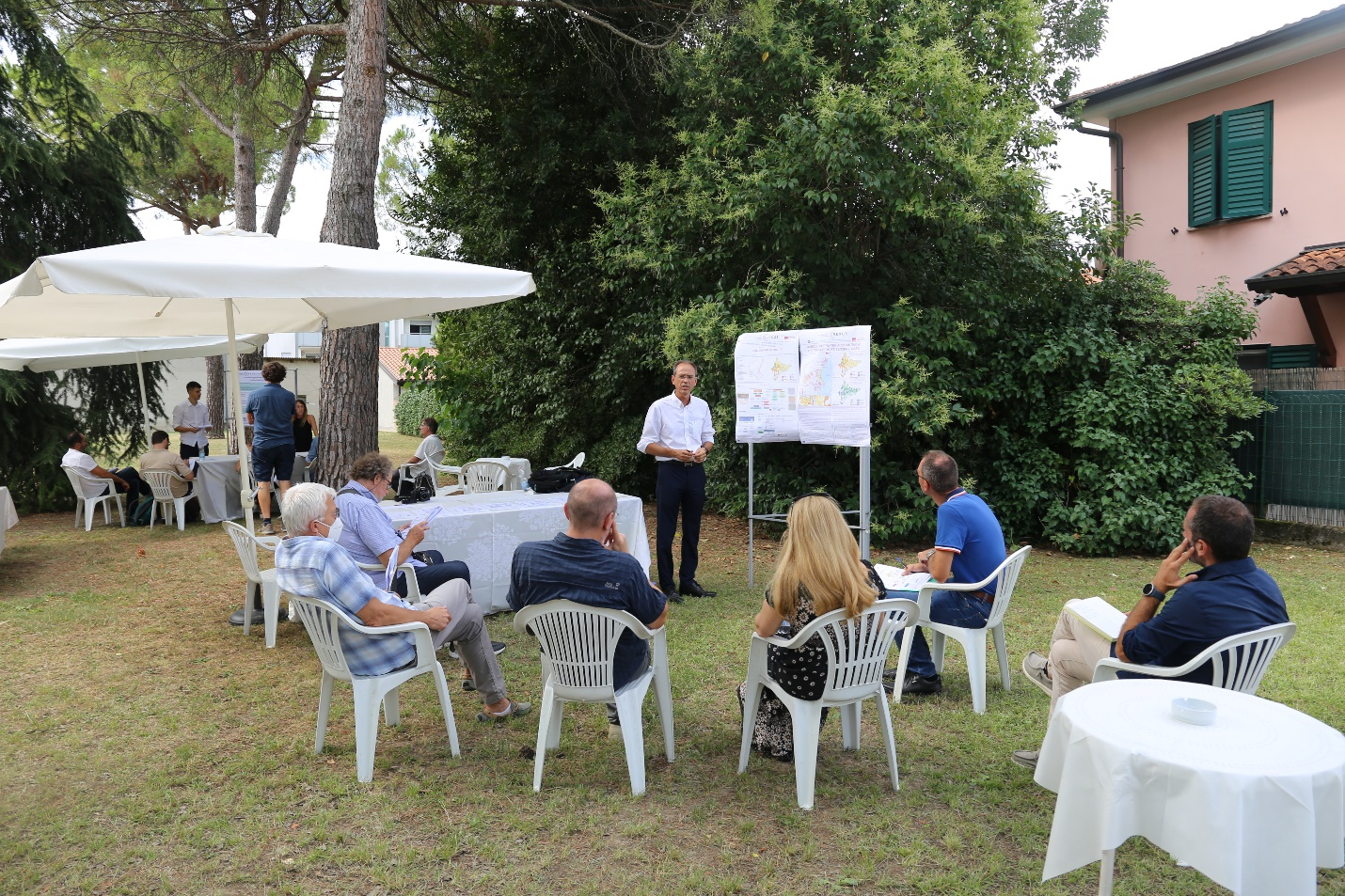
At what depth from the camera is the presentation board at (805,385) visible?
251 inches

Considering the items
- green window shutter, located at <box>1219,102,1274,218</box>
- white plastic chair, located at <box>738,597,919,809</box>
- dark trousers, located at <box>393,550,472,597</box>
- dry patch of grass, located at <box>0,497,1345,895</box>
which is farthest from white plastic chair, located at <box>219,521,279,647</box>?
green window shutter, located at <box>1219,102,1274,218</box>

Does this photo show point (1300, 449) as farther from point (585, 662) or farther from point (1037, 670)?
point (585, 662)

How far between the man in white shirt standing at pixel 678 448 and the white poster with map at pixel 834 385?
30.2 inches

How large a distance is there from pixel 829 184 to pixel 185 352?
8.07 meters

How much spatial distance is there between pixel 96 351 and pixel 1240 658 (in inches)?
425

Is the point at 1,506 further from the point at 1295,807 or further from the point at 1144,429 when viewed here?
the point at 1144,429

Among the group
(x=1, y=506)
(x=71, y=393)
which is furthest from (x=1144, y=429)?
(x=71, y=393)

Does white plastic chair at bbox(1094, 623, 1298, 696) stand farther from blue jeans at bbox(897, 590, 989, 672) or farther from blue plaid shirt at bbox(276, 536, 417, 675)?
blue plaid shirt at bbox(276, 536, 417, 675)

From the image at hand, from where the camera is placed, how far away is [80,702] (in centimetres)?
466

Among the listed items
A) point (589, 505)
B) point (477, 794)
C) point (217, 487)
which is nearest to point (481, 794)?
point (477, 794)

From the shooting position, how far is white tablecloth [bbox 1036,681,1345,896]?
210cm

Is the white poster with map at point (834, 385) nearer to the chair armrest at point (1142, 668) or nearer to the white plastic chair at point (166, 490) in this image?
the chair armrest at point (1142, 668)

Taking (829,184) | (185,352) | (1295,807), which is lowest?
(1295,807)

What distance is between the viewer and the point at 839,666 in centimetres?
341
